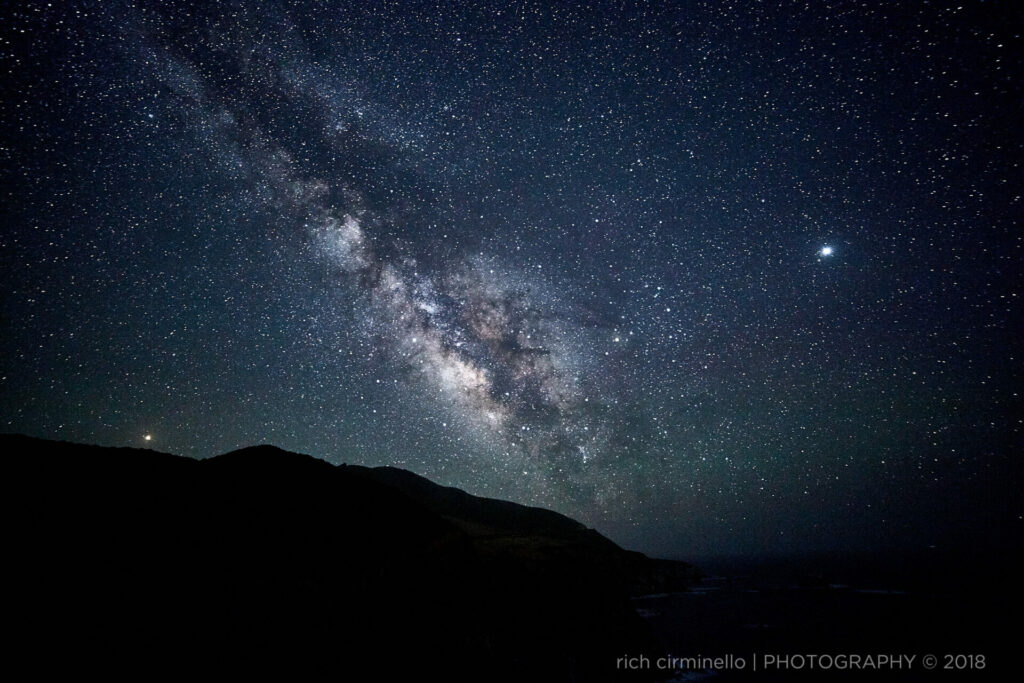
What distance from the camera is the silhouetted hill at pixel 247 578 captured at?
487 inches

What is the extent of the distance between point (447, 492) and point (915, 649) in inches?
3291

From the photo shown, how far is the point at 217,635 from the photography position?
1352 centimetres

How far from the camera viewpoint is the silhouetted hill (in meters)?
12.4

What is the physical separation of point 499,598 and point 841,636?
41151mm

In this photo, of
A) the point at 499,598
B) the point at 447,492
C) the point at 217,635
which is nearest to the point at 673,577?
the point at 447,492

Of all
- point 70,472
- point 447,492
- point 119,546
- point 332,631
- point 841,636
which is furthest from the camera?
point 447,492

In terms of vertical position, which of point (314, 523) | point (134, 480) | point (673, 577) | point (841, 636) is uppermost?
point (134, 480)

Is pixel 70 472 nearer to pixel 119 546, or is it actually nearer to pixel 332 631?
pixel 119 546

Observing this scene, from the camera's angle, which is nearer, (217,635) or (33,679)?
(33,679)

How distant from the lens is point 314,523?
2077cm

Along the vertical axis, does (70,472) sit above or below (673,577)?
above

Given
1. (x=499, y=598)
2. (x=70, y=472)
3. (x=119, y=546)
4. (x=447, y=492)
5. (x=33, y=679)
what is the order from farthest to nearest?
(x=447, y=492)
(x=499, y=598)
(x=70, y=472)
(x=119, y=546)
(x=33, y=679)

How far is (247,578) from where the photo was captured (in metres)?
15.6

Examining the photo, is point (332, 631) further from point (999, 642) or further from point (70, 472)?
point (999, 642)
